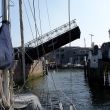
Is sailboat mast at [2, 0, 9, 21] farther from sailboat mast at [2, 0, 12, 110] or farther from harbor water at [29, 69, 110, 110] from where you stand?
harbor water at [29, 69, 110, 110]

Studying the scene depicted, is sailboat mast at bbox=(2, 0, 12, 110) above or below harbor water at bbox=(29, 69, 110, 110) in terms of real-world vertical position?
above

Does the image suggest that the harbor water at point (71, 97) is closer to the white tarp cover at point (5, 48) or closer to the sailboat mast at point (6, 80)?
the sailboat mast at point (6, 80)

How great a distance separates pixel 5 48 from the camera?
658 centimetres

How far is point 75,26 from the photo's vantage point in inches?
1185

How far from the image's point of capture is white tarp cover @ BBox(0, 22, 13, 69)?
6499mm

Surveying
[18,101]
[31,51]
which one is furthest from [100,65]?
[18,101]

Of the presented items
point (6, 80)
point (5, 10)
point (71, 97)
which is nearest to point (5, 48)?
point (6, 80)

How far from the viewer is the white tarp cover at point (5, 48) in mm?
6499

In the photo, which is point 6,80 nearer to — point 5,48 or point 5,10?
point 5,48

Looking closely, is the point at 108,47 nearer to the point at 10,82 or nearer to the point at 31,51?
the point at 31,51

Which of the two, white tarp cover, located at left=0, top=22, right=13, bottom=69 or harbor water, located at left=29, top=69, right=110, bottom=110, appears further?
harbor water, located at left=29, top=69, right=110, bottom=110

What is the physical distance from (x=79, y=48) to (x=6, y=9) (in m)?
114

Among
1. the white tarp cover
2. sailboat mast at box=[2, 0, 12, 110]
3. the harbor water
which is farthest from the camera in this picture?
the harbor water

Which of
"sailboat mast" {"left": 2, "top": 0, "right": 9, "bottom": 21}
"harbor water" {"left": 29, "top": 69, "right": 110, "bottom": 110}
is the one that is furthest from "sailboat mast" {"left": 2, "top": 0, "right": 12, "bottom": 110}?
"harbor water" {"left": 29, "top": 69, "right": 110, "bottom": 110}
